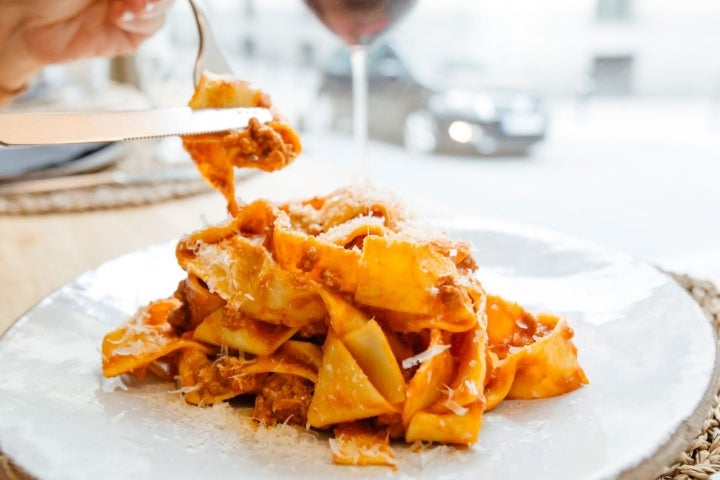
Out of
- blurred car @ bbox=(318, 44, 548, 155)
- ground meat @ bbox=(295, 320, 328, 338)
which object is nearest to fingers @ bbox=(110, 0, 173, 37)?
ground meat @ bbox=(295, 320, 328, 338)

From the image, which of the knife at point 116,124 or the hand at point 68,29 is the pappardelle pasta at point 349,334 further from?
the hand at point 68,29

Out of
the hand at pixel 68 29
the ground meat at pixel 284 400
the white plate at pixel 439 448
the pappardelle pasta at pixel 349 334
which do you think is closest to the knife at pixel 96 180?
the hand at pixel 68 29

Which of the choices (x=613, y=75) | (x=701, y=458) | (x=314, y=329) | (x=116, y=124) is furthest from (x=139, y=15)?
(x=613, y=75)

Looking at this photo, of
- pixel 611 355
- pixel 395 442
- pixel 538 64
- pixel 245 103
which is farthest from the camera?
pixel 538 64

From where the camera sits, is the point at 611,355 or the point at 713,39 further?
the point at 713,39

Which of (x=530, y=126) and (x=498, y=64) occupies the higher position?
(x=498, y=64)

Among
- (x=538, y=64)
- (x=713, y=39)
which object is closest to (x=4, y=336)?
(x=538, y=64)

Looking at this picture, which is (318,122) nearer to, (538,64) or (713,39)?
(538,64)
